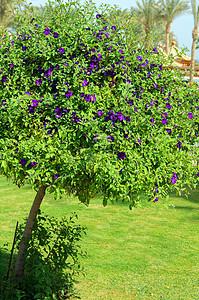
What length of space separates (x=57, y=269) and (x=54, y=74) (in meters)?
3.26

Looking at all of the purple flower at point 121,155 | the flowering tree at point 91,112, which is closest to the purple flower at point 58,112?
the flowering tree at point 91,112

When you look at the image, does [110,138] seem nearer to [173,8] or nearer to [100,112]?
[100,112]

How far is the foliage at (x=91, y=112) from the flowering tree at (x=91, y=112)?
1 cm

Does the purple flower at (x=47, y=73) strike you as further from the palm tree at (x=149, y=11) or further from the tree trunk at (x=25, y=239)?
the palm tree at (x=149, y=11)

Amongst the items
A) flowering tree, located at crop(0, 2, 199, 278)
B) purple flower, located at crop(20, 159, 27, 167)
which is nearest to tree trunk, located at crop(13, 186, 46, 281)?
flowering tree, located at crop(0, 2, 199, 278)

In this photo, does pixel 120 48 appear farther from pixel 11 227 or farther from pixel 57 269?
pixel 11 227

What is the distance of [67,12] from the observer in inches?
193

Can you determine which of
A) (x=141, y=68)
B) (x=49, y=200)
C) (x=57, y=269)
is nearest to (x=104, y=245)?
(x=57, y=269)

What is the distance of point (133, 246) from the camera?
9.76 m

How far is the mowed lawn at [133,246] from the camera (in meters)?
7.53

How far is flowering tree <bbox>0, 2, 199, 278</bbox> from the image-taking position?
4.18 metres

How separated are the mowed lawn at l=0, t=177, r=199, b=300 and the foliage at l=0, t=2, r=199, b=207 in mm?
1235

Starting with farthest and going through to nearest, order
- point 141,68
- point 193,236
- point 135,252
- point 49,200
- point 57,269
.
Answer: point 49,200
point 193,236
point 135,252
point 57,269
point 141,68

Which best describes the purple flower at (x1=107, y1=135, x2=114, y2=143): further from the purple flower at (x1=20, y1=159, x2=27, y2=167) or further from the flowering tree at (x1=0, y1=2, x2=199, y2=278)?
the purple flower at (x1=20, y1=159, x2=27, y2=167)
